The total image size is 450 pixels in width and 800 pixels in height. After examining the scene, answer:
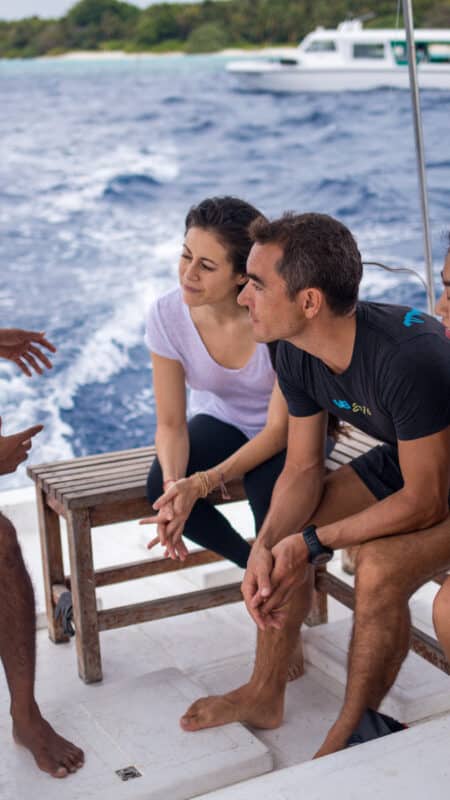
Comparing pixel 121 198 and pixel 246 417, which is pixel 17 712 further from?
pixel 121 198

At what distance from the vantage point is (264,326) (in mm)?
1917

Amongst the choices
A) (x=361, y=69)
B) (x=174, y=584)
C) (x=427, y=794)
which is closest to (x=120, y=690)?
(x=174, y=584)

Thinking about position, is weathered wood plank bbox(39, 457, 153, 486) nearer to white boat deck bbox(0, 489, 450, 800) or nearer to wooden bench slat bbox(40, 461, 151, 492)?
wooden bench slat bbox(40, 461, 151, 492)

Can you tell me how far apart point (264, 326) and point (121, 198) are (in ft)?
49.1

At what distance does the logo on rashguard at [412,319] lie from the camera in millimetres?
1890

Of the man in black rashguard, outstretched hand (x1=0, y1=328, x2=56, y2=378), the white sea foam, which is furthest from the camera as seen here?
the white sea foam

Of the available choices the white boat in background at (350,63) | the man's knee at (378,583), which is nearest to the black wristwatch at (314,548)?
the man's knee at (378,583)

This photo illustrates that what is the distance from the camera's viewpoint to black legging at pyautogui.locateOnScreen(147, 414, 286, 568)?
225 centimetres

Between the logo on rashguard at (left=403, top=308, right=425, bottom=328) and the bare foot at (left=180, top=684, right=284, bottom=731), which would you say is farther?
the bare foot at (left=180, top=684, right=284, bottom=731)

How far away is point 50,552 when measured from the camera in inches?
96.8

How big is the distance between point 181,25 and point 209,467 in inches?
708

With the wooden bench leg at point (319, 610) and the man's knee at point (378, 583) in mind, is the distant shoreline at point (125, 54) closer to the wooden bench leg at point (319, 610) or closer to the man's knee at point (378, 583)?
the wooden bench leg at point (319, 610)

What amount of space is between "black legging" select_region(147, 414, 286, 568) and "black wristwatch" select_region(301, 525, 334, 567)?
34 centimetres

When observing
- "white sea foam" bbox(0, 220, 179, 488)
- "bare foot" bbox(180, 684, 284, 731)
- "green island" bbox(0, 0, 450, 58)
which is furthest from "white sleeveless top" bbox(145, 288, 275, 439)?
"green island" bbox(0, 0, 450, 58)
